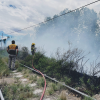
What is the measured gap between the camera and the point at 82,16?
176 feet

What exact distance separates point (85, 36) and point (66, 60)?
4619 centimetres

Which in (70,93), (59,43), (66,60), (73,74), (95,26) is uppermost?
(95,26)

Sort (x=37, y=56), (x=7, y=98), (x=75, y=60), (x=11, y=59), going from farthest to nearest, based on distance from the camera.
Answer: (x=37, y=56) → (x=11, y=59) → (x=75, y=60) → (x=7, y=98)

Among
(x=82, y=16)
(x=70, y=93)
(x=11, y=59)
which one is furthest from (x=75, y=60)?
(x=82, y=16)

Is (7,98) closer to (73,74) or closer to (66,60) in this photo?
(73,74)

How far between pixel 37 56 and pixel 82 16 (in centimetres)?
5050

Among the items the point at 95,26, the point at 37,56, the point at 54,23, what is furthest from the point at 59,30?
the point at 37,56

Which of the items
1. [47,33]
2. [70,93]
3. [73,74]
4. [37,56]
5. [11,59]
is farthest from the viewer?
[47,33]

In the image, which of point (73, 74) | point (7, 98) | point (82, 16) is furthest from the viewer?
point (82, 16)

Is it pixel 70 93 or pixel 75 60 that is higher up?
pixel 75 60

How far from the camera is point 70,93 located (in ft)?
15.2

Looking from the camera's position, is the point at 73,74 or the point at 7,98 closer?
the point at 7,98

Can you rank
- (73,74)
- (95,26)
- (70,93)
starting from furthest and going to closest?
(95,26)
(73,74)
(70,93)

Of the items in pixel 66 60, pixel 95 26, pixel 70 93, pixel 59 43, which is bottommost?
pixel 70 93
